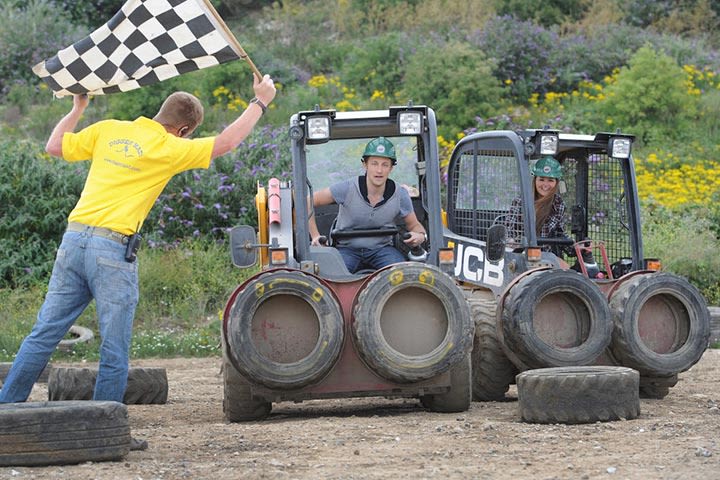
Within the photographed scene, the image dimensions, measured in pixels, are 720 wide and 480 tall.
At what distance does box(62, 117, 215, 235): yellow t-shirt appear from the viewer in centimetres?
689

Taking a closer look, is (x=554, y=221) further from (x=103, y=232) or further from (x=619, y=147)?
(x=103, y=232)

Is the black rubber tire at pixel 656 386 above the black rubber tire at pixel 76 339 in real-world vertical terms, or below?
below

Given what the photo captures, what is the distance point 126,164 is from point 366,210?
91.4 inches

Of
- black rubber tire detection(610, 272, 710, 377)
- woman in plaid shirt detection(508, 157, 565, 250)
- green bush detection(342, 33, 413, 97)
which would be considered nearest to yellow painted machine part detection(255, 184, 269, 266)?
woman in plaid shirt detection(508, 157, 565, 250)

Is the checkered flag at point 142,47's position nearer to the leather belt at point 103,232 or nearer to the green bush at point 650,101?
the leather belt at point 103,232

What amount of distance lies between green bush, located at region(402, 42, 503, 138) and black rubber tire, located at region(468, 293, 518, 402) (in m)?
9.24

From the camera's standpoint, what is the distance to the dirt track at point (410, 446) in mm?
5797

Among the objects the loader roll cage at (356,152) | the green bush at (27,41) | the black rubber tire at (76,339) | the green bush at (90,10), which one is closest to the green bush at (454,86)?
the green bush at (27,41)

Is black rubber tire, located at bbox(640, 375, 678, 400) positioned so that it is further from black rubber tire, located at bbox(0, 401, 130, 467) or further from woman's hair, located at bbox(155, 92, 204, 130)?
black rubber tire, located at bbox(0, 401, 130, 467)

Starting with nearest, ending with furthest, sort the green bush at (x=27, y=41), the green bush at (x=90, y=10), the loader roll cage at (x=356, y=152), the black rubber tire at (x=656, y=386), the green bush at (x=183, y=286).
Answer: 1. the loader roll cage at (x=356, y=152)
2. the black rubber tire at (x=656, y=386)
3. the green bush at (x=183, y=286)
4. the green bush at (x=27, y=41)
5. the green bush at (x=90, y=10)

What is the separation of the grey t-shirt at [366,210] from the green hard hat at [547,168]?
1.31m

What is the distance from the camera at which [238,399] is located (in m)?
7.98

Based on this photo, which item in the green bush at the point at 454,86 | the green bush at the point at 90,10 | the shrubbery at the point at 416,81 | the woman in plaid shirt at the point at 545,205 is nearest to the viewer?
the woman in plaid shirt at the point at 545,205

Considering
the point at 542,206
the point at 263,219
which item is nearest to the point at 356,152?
the point at 263,219
